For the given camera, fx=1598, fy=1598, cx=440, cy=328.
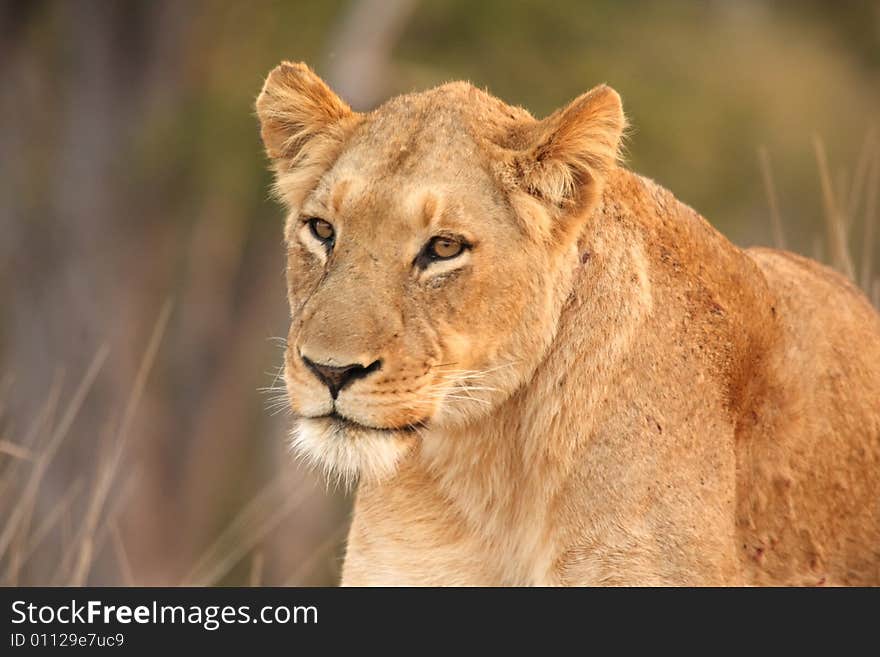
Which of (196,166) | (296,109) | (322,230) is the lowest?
(322,230)

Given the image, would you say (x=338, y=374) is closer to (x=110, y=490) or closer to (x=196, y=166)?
(x=110, y=490)

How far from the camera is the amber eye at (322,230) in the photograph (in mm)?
4297

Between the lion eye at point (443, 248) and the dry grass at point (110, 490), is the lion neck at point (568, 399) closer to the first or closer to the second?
the lion eye at point (443, 248)

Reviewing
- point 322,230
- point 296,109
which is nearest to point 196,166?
point 296,109

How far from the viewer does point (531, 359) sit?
420 cm

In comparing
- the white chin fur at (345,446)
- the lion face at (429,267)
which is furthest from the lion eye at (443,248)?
the white chin fur at (345,446)

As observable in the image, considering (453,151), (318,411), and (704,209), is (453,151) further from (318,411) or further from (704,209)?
(704,209)

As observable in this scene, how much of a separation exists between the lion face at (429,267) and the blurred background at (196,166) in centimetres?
866

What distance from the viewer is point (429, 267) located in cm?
410

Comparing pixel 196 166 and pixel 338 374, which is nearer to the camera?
pixel 338 374

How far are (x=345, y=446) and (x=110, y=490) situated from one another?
430 inches

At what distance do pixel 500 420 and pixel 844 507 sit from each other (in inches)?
42.7

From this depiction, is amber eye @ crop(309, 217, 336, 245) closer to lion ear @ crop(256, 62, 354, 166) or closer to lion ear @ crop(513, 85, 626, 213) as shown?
lion ear @ crop(256, 62, 354, 166)
